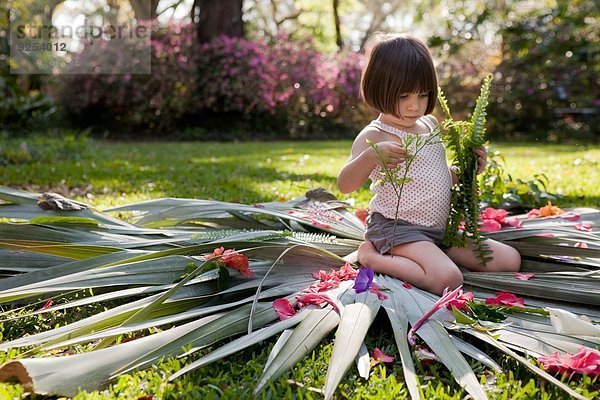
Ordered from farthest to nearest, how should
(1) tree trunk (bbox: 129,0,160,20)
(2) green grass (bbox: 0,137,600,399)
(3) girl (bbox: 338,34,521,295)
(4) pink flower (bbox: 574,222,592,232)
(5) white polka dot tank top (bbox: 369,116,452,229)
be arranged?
(1) tree trunk (bbox: 129,0,160,20) < (4) pink flower (bbox: 574,222,592,232) < (5) white polka dot tank top (bbox: 369,116,452,229) < (3) girl (bbox: 338,34,521,295) < (2) green grass (bbox: 0,137,600,399)

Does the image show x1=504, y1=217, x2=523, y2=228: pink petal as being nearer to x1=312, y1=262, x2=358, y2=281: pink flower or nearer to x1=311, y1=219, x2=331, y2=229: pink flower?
x1=311, y1=219, x2=331, y2=229: pink flower

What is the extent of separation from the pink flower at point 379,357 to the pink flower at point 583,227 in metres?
1.49

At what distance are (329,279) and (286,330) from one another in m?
0.48

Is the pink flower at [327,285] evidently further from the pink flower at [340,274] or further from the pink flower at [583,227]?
the pink flower at [583,227]

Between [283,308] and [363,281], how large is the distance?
1.02 ft

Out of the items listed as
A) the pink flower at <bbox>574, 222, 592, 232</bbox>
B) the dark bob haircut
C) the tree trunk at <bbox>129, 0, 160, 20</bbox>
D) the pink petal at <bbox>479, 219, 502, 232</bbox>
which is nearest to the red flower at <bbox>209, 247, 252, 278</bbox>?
the dark bob haircut

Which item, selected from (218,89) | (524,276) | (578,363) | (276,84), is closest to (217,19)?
(218,89)

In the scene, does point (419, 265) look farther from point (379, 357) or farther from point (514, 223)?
point (514, 223)

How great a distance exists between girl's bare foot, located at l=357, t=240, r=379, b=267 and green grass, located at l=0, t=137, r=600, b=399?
1.49 feet

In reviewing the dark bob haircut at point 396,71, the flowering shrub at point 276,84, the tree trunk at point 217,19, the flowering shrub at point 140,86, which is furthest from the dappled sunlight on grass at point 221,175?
the tree trunk at point 217,19

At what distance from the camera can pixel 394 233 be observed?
8.10 feet

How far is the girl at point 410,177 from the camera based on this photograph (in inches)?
95.3

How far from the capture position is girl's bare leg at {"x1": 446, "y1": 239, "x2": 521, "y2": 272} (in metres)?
2.58

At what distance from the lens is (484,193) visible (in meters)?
3.78
